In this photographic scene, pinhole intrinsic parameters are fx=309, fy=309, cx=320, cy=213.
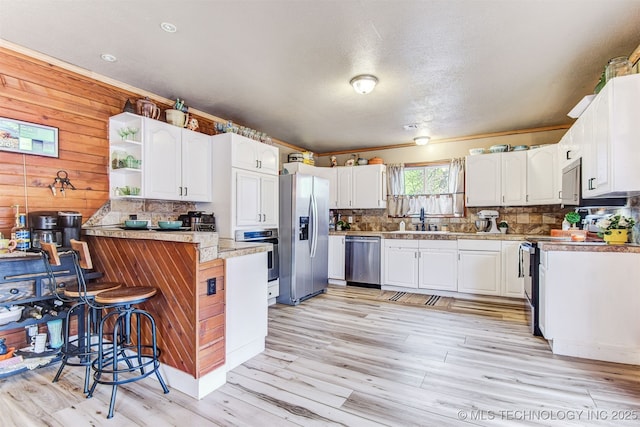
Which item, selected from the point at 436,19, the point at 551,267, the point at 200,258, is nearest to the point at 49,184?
the point at 200,258

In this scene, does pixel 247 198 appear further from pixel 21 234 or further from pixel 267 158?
pixel 21 234

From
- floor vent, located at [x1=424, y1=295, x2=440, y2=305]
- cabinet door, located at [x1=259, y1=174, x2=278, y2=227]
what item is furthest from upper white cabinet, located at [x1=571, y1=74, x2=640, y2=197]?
cabinet door, located at [x1=259, y1=174, x2=278, y2=227]

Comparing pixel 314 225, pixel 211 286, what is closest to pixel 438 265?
pixel 314 225

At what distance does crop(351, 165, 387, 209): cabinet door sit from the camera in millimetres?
5504

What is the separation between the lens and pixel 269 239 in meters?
4.14

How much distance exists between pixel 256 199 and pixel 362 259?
2127mm

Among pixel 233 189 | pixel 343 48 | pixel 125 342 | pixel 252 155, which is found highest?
pixel 343 48

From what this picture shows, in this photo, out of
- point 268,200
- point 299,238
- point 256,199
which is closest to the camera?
point 256,199

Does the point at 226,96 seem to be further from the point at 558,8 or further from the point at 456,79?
the point at 558,8

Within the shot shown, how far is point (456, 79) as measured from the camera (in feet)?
9.91

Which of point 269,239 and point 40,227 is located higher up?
point 40,227

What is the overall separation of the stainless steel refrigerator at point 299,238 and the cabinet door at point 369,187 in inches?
48.0

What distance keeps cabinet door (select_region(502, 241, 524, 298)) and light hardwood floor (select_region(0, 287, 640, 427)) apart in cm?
128

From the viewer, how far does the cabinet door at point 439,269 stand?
4.50m
